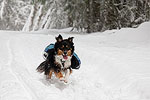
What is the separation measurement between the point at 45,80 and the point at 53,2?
50.3 feet

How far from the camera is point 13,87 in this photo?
592 centimetres

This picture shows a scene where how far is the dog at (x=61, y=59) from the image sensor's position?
21.1 feet

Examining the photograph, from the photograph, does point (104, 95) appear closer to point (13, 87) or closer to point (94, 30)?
point (13, 87)

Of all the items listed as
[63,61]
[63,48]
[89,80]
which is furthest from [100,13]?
[63,48]

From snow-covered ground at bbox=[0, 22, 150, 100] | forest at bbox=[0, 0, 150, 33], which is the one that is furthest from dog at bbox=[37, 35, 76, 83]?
forest at bbox=[0, 0, 150, 33]

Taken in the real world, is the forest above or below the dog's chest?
above

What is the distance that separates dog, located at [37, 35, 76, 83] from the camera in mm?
6434

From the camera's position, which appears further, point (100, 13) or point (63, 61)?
point (100, 13)

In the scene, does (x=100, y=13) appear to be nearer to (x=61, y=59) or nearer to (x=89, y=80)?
(x=89, y=80)

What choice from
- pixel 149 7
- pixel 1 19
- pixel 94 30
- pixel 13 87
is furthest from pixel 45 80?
pixel 1 19

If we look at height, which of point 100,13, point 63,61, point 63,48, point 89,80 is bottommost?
point 89,80

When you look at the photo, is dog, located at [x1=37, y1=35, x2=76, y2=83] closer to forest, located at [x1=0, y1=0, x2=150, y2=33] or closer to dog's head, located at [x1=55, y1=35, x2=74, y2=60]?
dog's head, located at [x1=55, y1=35, x2=74, y2=60]

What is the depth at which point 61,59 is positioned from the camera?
6.65m

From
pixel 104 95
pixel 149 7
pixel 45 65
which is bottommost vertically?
pixel 104 95
